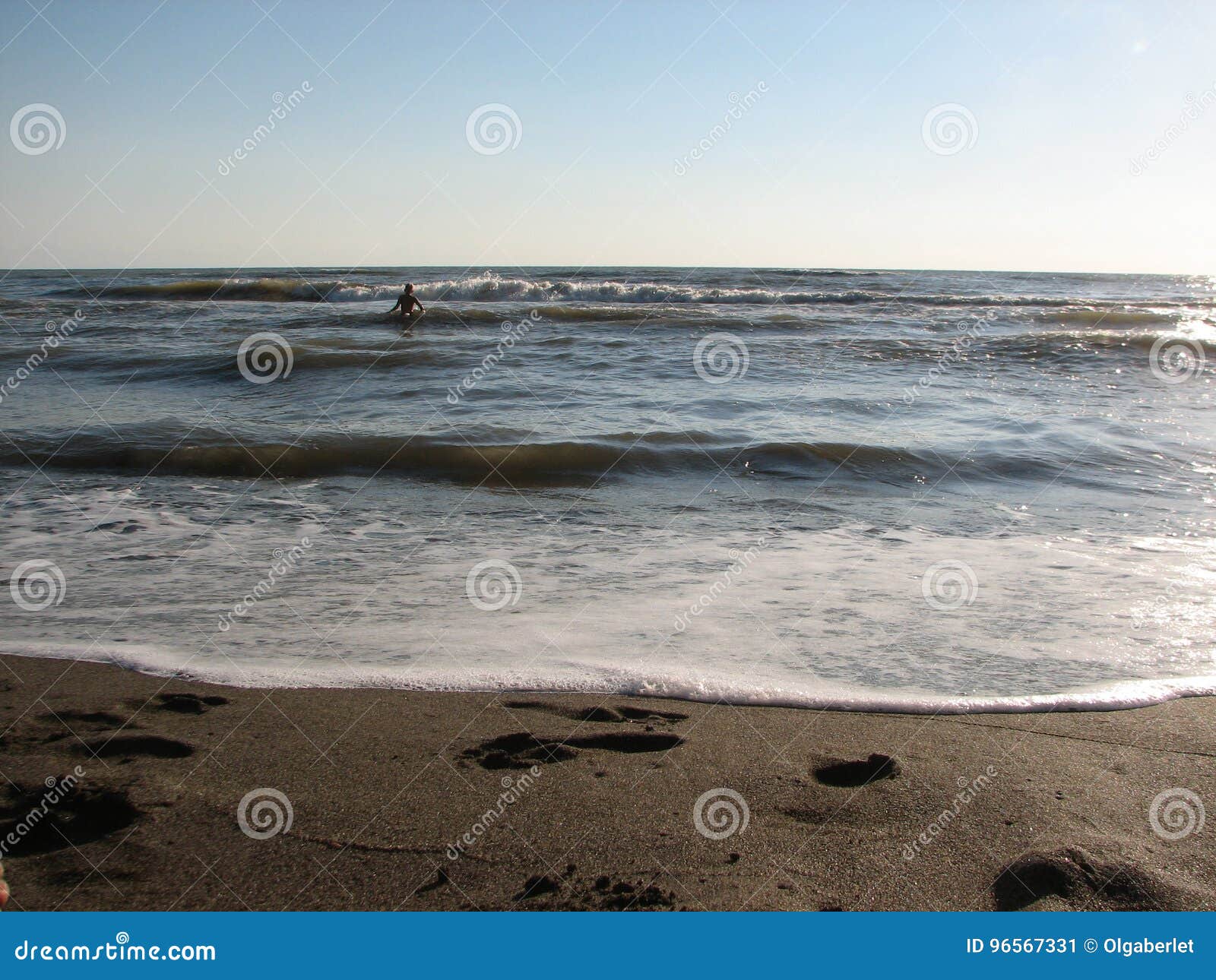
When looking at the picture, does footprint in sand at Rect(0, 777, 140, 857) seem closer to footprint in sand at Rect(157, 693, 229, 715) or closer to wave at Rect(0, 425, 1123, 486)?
footprint in sand at Rect(157, 693, 229, 715)

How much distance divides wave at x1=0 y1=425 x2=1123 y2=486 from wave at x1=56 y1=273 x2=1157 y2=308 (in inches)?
693

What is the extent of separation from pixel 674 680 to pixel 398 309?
62.4ft

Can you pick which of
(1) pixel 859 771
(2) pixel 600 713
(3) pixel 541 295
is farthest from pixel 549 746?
(3) pixel 541 295

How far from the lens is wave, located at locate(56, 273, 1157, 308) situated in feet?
86.2

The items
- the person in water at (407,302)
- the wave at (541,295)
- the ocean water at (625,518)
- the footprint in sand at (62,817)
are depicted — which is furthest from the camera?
the wave at (541,295)

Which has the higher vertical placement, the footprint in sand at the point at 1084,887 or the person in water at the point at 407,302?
the person in water at the point at 407,302

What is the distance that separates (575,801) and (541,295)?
24.9 metres

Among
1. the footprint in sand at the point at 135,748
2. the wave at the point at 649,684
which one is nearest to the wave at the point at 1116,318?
the wave at the point at 649,684

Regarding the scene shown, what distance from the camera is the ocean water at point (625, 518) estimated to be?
3.87 m

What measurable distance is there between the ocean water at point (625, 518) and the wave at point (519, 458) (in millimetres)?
48

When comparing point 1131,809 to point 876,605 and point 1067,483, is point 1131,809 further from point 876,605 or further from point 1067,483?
point 1067,483

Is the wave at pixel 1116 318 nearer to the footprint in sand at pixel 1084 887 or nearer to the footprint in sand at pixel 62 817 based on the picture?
the footprint in sand at pixel 1084 887

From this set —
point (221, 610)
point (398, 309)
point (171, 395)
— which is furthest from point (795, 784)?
point (398, 309)

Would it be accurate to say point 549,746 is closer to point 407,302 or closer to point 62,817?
point 62,817
